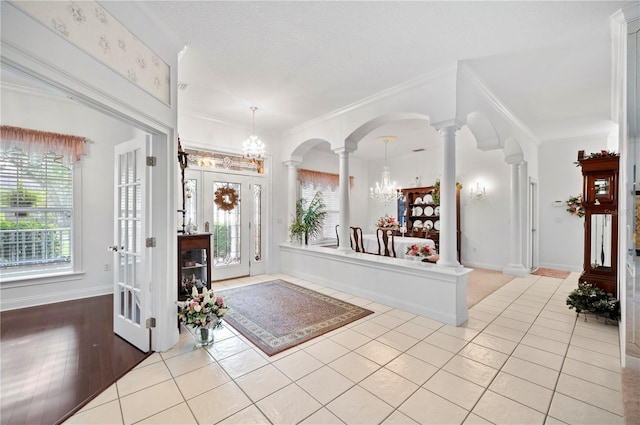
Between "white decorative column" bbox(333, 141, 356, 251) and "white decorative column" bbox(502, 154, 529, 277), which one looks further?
"white decorative column" bbox(502, 154, 529, 277)

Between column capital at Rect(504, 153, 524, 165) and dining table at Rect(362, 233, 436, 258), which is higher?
column capital at Rect(504, 153, 524, 165)

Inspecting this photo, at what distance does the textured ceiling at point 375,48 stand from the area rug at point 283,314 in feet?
8.68

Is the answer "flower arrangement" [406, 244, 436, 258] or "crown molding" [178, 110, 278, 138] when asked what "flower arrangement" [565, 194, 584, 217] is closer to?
"flower arrangement" [406, 244, 436, 258]

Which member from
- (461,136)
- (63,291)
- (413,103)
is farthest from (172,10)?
(461,136)

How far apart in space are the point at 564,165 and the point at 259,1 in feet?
23.5

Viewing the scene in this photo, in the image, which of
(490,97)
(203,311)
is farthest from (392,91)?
(203,311)

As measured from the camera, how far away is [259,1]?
233 cm

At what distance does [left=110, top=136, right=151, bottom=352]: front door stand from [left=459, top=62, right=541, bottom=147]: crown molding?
360 cm

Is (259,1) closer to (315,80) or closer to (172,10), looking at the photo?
(172,10)

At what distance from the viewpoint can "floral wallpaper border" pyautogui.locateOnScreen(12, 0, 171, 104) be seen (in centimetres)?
153

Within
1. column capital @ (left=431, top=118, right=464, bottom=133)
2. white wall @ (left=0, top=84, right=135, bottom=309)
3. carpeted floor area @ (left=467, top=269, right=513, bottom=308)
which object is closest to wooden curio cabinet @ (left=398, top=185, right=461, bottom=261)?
carpeted floor area @ (left=467, top=269, right=513, bottom=308)

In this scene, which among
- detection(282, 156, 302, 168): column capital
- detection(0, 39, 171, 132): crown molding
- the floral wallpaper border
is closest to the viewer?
detection(0, 39, 171, 132): crown molding

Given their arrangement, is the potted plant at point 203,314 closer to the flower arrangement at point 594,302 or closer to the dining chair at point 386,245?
the dining chair at point 386,245

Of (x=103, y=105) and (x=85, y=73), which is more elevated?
(x=85, y=73)
